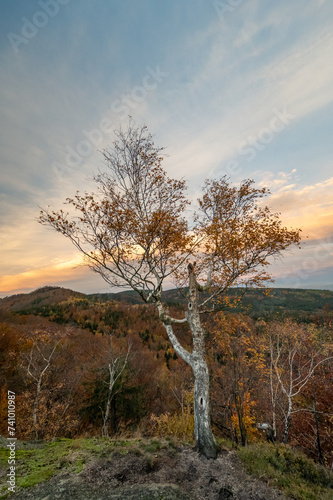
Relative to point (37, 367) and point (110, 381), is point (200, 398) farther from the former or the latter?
point (37, 367)

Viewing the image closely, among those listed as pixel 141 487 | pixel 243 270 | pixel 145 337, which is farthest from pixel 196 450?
pixel 145 337

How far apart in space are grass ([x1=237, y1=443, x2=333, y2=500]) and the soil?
30 cm

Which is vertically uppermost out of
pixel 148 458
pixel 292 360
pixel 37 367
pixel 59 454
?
pixel 59 454

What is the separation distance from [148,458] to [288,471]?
13.2 feet

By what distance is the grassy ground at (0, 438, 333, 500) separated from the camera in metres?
4.95

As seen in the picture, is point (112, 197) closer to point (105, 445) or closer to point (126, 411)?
point (105, 445)

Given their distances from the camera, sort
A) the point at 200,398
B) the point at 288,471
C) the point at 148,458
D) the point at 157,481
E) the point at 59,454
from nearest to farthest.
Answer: the point at 157,481 < the point at 288,471 < the point at 148,458 < the point at 59,454 < the point at 200,398

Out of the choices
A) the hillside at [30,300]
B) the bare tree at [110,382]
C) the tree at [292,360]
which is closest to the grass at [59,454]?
the tree at [292,360]

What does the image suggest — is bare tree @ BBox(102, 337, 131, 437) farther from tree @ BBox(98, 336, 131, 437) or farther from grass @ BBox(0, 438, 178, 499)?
grass @ BBox(0, 438, 178, 499)

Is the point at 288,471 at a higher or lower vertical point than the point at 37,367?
higher

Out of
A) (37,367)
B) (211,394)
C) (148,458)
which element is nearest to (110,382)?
(37,367)

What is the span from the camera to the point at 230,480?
5.34m

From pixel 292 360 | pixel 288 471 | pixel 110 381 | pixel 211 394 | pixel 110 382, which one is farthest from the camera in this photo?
pixel 211 394

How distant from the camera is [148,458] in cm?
590
